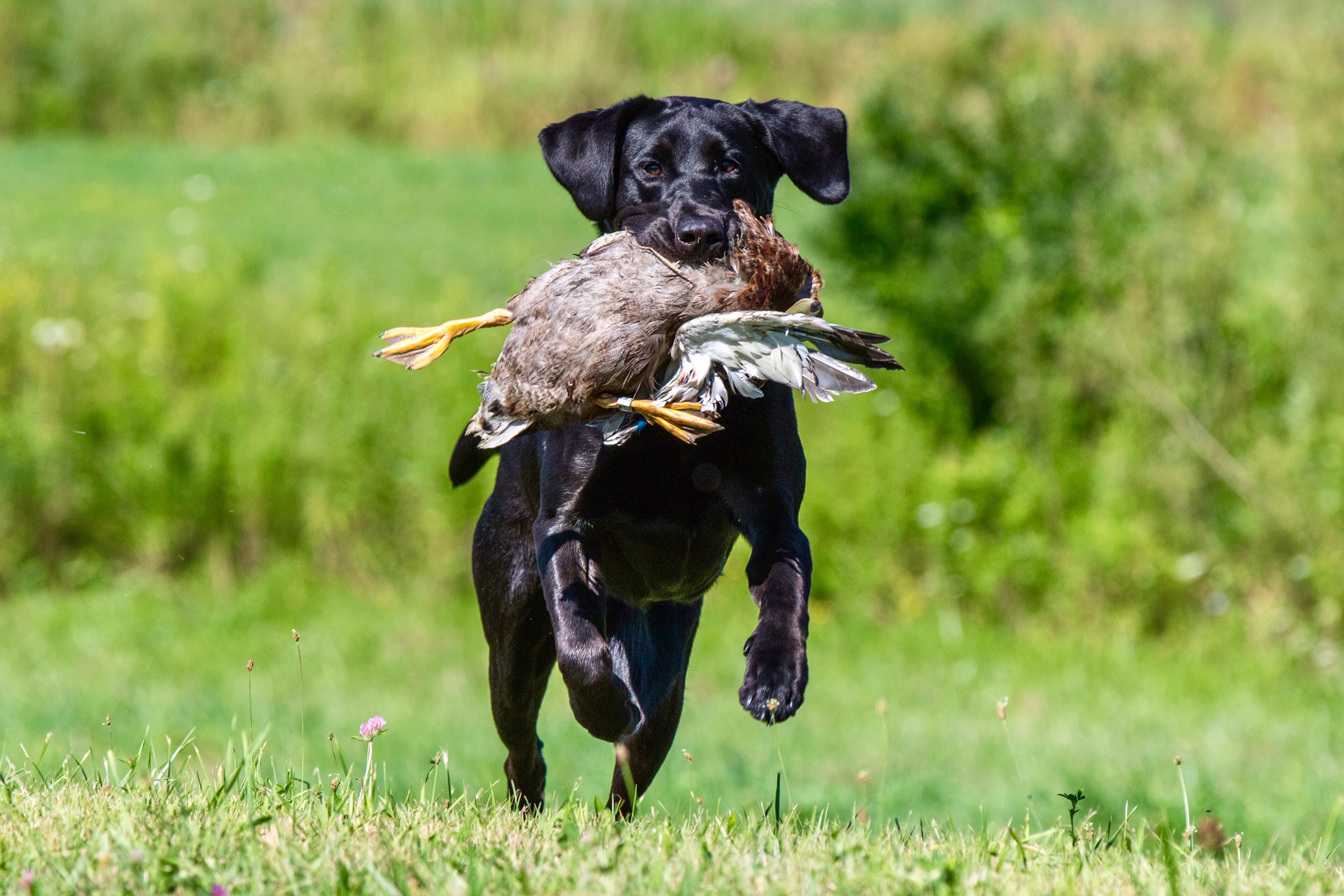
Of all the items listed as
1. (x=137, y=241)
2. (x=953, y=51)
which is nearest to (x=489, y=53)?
(x=137, y=241)

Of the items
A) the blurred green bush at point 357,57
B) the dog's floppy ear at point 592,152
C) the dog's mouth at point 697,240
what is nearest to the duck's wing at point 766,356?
the dog's mouth at point 697,240

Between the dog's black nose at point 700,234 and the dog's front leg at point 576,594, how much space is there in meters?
0.53

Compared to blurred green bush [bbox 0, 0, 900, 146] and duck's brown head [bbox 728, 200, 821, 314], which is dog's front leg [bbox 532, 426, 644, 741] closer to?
duck's brown head [bbox 728, 200, 821, 314]

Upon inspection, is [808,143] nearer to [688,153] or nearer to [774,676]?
[688,153]

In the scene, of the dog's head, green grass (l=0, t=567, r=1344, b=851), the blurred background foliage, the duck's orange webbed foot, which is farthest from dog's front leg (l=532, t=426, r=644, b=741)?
the blurred background foliage

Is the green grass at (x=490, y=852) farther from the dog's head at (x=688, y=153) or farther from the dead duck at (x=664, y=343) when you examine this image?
the dog's head at (x=688, y=153)

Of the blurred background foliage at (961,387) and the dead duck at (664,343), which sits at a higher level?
the dead duck at (664,343)

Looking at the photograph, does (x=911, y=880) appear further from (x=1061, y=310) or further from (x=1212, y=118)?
(x=1212, y=118)

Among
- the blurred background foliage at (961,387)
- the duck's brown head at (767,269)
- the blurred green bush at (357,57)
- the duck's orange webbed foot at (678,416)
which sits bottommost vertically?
the blurred background foliage at (961,387)

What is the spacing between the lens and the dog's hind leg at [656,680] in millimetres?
3910

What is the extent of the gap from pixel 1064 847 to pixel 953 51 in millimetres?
12424

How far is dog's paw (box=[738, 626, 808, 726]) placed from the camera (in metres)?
2.95

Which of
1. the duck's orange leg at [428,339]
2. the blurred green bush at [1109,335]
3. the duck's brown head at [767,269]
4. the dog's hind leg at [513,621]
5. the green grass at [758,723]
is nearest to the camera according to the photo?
the duck's brown head at [767,269]

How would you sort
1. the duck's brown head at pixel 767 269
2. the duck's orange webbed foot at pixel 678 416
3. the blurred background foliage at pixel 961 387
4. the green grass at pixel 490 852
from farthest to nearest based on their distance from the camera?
1. the blurred background foliage at pixel 961 387
2. the duck's brown head at pixel 767 269
3. the duck's orange webbed foot at pixel 678 416
4. the green grass at pixel 490 852
